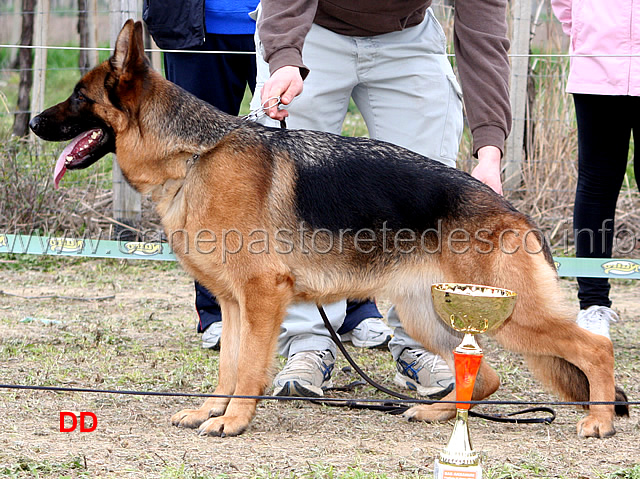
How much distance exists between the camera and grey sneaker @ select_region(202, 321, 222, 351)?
475cm

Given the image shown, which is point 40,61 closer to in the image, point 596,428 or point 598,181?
point 598,181

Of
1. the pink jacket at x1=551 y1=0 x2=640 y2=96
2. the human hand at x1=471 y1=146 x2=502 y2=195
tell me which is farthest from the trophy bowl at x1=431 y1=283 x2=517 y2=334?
the pink jacket at x1=551 y1=0 x2=640 y2=96

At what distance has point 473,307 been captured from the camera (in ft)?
9.14

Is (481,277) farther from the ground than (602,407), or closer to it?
farther from the ground

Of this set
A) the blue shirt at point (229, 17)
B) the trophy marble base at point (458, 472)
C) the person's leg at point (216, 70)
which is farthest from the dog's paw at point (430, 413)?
the blue shirt at point (229, 17)

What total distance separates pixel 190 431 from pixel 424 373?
4.18 feet

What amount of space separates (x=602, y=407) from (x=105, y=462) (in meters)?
2.01

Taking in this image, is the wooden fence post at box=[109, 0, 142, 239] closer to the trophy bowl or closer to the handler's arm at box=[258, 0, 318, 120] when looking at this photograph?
the handler's arm at box=[258, 0, 318, 120]

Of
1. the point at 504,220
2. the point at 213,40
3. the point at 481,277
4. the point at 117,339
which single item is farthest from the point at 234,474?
the point at 213,40

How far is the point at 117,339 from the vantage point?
490cm

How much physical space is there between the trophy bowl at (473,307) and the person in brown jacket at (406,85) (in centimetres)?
107

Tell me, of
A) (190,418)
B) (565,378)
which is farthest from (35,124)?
(565,378)

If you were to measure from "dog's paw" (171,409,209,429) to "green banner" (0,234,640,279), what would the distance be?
5.01ft

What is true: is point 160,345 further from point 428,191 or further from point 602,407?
point 602,407
